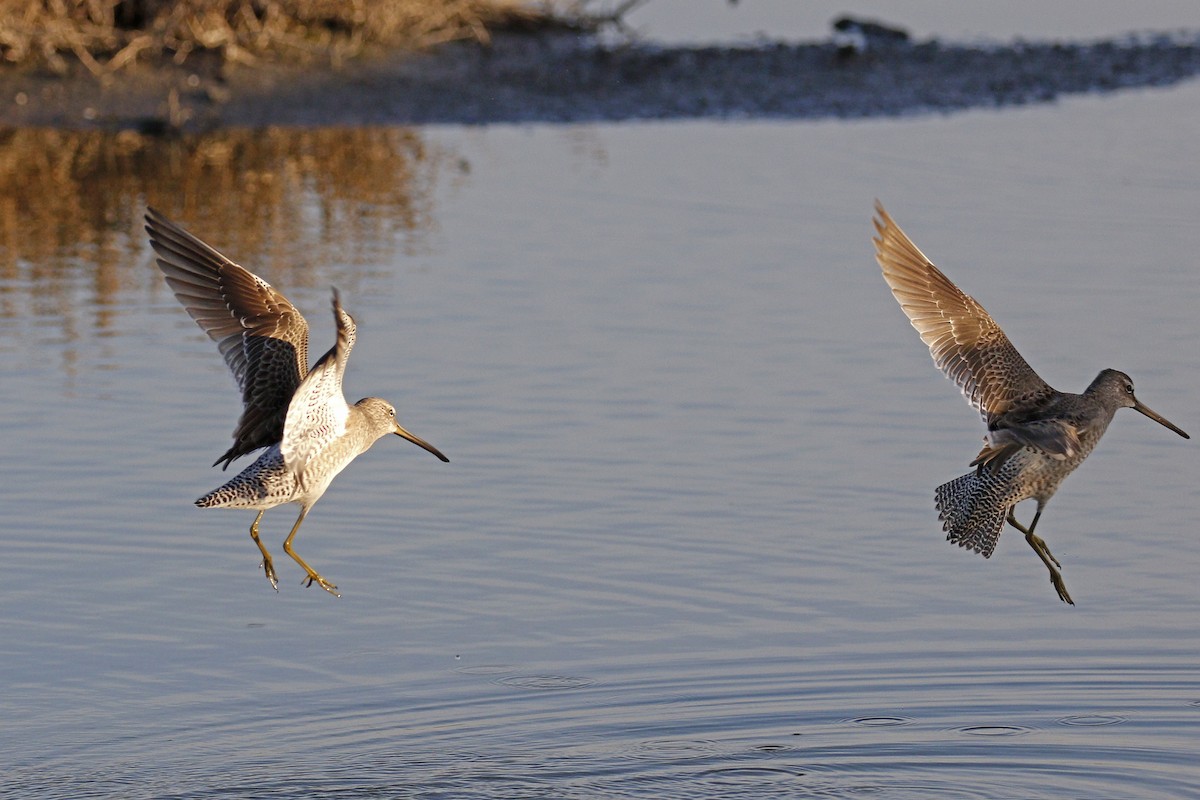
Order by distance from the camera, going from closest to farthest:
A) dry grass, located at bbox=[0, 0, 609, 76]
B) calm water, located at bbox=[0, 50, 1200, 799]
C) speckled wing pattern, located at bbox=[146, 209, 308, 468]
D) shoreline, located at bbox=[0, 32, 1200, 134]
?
calm water, located at bbox=[0, 50, 1200, 799] → speckled wing pattern, located at bbox=[146, 209, 308, 468] → dry grass, located at bbox=[0, 0, 609, 76] → shoreline, located at bbox=[0, 32, 1200, 134]

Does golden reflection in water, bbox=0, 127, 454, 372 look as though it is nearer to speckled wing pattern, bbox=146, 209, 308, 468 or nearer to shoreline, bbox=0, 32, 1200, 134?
shoreline, bbox=0, 32, 1200, 134

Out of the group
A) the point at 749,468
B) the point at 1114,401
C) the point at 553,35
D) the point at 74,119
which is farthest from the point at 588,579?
the point at 553,35

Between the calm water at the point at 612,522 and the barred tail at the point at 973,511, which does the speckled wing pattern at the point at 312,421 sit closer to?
the calm water at the point at 612,522

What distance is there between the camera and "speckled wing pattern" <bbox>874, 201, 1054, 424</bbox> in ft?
23.1

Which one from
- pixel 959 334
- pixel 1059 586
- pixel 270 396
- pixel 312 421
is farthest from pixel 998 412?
pixel 270 396

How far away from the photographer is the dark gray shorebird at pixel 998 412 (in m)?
6.89

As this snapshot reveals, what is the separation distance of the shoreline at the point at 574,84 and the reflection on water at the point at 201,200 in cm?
21

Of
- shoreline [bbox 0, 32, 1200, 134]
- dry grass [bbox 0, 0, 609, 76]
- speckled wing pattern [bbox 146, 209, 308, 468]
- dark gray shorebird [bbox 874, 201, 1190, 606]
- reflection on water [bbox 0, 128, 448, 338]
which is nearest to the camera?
dark gray shorebird [bbox 874, 201, 1190, 606]

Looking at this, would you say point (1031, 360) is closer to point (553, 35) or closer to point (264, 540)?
point (264, 540)

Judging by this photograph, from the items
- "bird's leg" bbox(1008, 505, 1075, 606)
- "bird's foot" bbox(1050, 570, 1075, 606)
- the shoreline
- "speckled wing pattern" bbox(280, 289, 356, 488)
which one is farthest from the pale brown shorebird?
the shoreline

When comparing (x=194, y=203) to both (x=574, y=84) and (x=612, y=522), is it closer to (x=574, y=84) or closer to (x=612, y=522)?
(x=574, y=84)

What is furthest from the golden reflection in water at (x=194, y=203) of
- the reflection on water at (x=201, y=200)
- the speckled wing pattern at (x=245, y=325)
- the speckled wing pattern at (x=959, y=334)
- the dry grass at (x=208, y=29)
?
the speckled wing pattern at (x=959, y=334)

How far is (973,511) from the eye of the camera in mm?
6988

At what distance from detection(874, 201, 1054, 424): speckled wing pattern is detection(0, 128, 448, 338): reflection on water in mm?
4996
